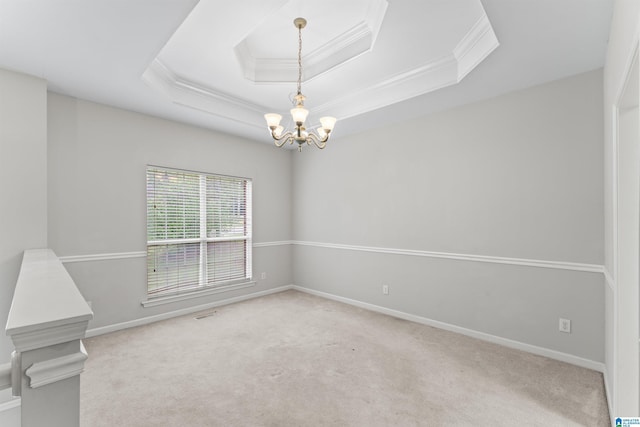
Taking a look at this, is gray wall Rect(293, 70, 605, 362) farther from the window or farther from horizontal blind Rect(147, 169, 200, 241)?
horizontal blind Rect(147, 169, 200, 241)

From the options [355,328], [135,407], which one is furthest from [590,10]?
[135,407]

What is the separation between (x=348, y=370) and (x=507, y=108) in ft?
9.90

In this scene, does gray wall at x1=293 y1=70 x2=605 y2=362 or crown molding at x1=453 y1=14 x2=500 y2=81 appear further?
gray wall at x1=293 y1=70 x2=605 y2=362

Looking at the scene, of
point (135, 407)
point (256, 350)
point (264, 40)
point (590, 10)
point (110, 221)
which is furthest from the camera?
point (110, 221)

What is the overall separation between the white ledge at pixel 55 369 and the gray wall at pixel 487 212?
11.3ft

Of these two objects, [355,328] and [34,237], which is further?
[355,328]

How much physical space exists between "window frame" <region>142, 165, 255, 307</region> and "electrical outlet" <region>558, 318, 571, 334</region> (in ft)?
12.8

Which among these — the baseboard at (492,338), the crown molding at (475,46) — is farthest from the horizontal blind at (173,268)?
the crown molding at (475,46)

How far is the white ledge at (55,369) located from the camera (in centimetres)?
77

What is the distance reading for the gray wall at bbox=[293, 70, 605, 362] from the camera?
2654 mm

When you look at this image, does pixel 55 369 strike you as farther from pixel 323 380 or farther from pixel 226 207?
pixel 226 207

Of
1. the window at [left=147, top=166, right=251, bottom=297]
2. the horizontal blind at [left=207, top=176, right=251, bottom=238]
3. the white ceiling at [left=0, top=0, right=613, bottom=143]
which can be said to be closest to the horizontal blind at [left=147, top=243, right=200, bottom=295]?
the window at [left=147, top=166, right=251, bottom=297]

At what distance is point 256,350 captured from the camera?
2.97 metres

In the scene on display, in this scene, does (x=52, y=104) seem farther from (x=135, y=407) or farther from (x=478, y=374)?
(x=478, y=374)
